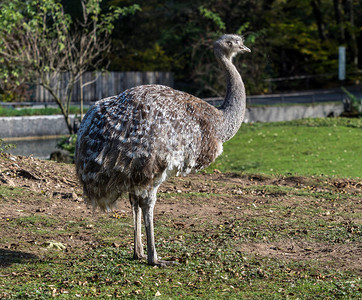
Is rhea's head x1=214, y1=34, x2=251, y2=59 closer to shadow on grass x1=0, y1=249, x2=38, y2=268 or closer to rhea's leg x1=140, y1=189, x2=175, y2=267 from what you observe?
rhea's leg x1=140, y1=189, x2=175, y2=267

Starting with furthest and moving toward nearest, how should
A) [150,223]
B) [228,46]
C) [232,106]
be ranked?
1. [228,46]
2. [232,106]
3. [150,223]

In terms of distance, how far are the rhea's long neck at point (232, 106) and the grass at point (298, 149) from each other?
6.71m

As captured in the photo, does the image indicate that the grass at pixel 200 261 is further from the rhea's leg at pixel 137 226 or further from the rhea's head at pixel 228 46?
the rhea's head at pixel 228 46

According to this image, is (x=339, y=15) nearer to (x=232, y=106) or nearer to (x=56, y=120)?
(x=56, y=120)

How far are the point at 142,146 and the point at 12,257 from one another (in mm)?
2122

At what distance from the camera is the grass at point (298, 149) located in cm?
1502

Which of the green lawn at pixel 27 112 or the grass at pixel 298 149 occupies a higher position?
the green lawn at pixel 27 112

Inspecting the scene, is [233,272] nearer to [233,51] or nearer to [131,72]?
[233,51]

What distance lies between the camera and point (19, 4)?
60.5ft

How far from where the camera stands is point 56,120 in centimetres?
2327

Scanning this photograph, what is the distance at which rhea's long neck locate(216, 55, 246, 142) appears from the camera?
24.8 ft

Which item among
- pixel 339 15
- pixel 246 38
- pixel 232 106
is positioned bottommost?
pixel 232 106

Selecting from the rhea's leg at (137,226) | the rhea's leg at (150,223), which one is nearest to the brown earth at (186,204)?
the rhea's leg at (137,226)

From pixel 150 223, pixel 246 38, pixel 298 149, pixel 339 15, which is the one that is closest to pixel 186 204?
pixel 150 223
